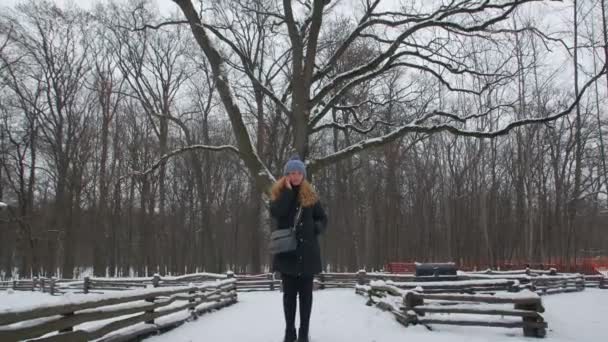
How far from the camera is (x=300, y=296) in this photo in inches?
226

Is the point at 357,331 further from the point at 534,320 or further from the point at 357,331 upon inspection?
the point at 534,320

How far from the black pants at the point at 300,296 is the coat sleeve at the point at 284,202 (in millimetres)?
712

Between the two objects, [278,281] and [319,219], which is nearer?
[319,219]

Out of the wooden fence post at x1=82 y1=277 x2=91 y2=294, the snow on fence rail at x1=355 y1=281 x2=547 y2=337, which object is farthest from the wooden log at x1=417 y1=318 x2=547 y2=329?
the wooden fence post at x1=82 y1=277 x2=91 y2=294

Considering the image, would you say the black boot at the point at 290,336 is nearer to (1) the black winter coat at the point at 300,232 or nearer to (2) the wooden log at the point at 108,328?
(1) the black winter coat at the point at 300,232

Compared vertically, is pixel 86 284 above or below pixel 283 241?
below

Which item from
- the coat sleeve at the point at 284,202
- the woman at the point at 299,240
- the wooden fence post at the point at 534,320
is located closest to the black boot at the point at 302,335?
the woman at the point at 299,240

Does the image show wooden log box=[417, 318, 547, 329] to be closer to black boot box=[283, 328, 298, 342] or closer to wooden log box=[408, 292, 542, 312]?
wooden log box=[408, 292, 542, 312]

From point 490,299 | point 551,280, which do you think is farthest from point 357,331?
point 551,280

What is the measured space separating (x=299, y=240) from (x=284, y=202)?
1.50 ft

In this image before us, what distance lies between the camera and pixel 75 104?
3497 cm

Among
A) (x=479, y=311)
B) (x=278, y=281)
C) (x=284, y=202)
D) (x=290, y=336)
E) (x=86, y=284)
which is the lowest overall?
(x=86, y=284)

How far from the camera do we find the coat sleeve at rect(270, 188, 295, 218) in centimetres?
571

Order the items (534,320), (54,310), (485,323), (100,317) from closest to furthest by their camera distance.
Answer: (54,310)
(100,317)
(534,320)
(485,323)
